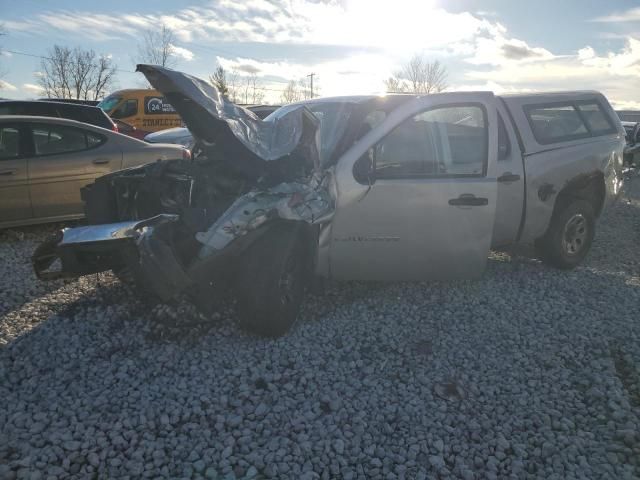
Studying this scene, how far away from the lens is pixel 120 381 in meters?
3.24

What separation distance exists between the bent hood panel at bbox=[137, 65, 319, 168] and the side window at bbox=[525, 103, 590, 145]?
2.54 meters

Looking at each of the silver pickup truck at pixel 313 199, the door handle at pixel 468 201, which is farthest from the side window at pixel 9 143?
the door handle at pixel 468 201

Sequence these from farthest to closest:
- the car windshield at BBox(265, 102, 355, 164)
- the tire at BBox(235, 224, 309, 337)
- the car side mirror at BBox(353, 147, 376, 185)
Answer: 1. the car windshield at BBox(265, 102, 355, 164)
2. the car side mirror at BBox(353, 147, 376, 185)
3. the tire at BBox(235, 224, 309, 337)

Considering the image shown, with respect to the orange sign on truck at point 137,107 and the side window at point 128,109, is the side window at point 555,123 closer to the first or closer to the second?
the orange sign on truck at point 137,107

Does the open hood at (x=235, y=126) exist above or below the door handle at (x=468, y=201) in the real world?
above

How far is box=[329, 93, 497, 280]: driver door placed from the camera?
13.5ft

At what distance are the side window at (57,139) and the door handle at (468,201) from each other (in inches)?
193

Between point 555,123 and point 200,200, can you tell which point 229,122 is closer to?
point 200,200

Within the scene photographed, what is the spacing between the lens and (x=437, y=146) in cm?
442

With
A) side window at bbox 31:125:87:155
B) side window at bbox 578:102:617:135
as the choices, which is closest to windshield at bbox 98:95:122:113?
side window at bbox 31:125:87:155

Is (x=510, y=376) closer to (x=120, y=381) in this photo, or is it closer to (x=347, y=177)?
(x=347, y=177)

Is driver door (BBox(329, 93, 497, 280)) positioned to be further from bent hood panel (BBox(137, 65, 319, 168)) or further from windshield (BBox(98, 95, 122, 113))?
windshield (BBox(98, 95, 122, 113))

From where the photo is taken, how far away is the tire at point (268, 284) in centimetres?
360

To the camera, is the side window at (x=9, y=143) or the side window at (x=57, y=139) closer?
the side window at (x=9, y=143)
